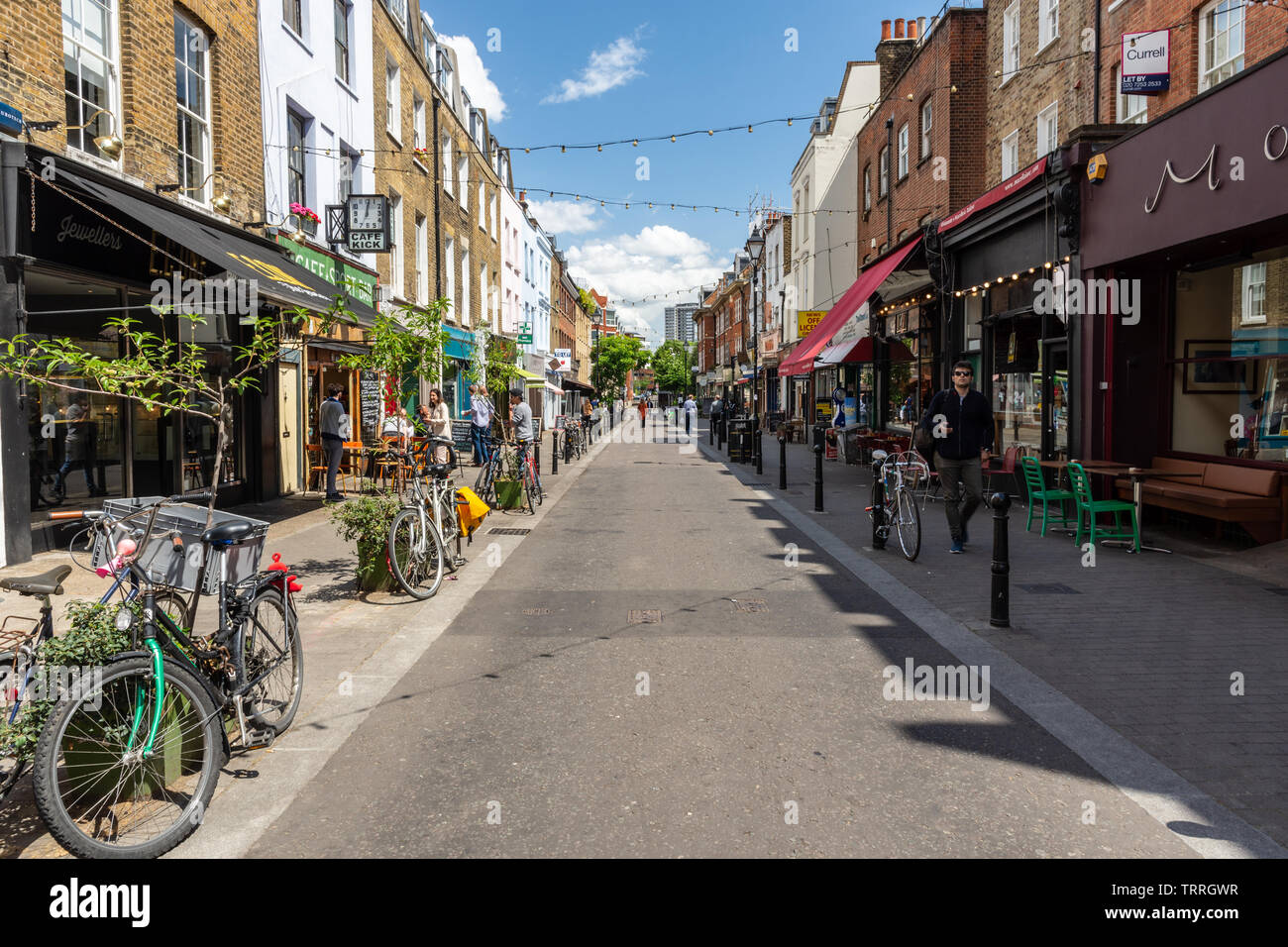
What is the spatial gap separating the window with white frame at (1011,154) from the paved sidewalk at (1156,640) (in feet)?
30.9

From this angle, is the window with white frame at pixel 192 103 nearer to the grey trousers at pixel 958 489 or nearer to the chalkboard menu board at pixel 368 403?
the chalkboard menu board at pixel 368 403

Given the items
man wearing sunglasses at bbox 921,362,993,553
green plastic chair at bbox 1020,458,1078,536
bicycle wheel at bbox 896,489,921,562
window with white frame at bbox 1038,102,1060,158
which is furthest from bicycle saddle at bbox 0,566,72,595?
window with white frame at bbox 1038,102,1060,158

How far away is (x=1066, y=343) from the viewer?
1260 cm

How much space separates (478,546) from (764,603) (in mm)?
4167

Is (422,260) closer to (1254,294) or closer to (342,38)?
(342,38)

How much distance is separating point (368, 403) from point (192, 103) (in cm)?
797

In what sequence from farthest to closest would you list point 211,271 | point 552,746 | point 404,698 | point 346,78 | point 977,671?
1. point 346,78
2. point 211,271
3. point 977,671
4. point 404,698
5. point 552,746

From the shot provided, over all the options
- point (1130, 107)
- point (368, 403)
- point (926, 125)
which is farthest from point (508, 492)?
point (926, 125)

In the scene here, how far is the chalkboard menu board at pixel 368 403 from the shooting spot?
19109mm

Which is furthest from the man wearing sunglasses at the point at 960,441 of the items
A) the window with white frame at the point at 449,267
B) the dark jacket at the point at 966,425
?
the window with white frame at the point at 449,267

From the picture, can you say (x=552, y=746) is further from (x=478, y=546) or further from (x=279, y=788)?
(x=478, y=546)

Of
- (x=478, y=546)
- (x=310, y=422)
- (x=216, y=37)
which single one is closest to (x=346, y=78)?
(x=216, y=37)

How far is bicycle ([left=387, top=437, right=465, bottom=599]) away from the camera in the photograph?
7578 mm
